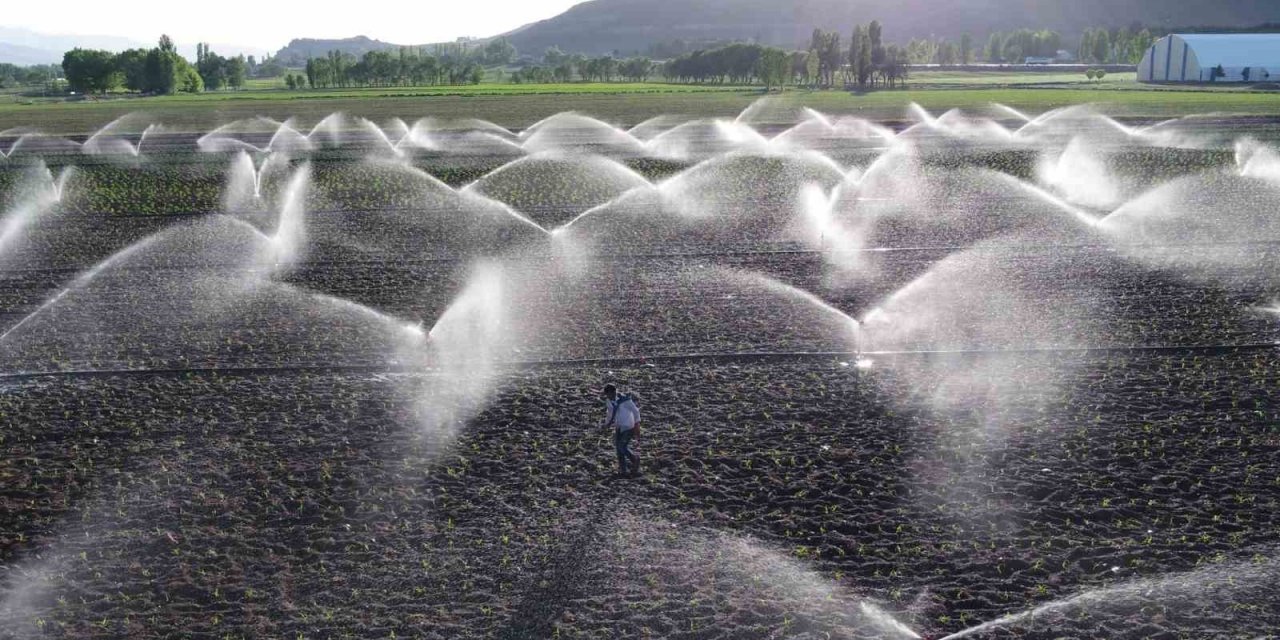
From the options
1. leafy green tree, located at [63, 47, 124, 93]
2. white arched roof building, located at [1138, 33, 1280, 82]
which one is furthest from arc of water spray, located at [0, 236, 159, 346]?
white arched roof building, located at [1138, 33, 1280, 82]

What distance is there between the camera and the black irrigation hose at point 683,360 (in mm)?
22281

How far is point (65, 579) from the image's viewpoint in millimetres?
13812

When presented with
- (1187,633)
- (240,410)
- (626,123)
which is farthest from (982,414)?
(626,123)

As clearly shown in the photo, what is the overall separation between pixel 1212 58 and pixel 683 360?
172535mm

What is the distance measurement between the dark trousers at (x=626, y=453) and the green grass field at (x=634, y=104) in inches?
3171

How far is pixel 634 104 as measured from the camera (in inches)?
5103

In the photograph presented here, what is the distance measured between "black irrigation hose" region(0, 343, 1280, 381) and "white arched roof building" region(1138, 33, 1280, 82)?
16314 cm

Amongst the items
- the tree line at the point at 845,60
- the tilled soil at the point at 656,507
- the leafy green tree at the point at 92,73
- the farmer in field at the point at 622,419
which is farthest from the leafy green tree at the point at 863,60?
the farmer in field at the point at 622,419

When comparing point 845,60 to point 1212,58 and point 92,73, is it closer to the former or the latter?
point 1212,58

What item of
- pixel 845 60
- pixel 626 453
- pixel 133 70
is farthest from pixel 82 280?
pixel 133 70

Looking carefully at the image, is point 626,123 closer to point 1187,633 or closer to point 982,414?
point 982,414

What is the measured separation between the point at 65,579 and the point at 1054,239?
Answer: 31330mm

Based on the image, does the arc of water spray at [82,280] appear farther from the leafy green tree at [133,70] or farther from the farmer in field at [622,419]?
the leafy green tree at [133,70]

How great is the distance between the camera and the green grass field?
345 ft
